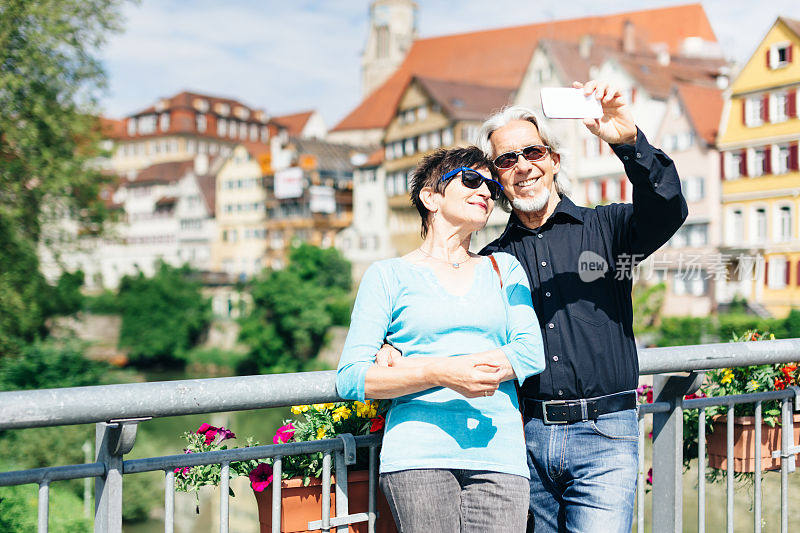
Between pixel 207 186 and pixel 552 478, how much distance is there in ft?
216

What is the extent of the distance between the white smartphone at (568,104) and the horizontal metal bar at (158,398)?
3.16 ft

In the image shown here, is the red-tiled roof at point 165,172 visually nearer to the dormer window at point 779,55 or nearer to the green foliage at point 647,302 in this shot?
the green foliage at point 647,302

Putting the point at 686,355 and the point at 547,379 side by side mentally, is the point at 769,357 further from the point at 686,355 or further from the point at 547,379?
the point at 547,379

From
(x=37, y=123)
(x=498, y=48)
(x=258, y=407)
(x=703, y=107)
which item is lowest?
(x=258, y=407)

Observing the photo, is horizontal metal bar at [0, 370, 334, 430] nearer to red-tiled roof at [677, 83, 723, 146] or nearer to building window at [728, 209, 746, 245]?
building window at [728, 209, 746, 245]

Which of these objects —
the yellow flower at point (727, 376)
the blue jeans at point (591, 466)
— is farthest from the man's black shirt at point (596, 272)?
the yellow flower at point (727, 376)

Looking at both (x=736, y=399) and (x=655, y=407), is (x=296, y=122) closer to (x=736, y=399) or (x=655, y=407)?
(x=736, y=399)

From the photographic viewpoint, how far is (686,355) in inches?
122

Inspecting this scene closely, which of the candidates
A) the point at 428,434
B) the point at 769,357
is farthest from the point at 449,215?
the point at 769,357

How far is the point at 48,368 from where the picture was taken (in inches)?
789

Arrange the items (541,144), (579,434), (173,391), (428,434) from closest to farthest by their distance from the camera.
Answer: (173,391) → (428,434) → (579,434) → (541,144)

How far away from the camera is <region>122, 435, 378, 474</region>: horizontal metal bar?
234cm

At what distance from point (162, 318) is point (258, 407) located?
51.3 meters

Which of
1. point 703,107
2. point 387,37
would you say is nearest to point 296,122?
point 387,37
